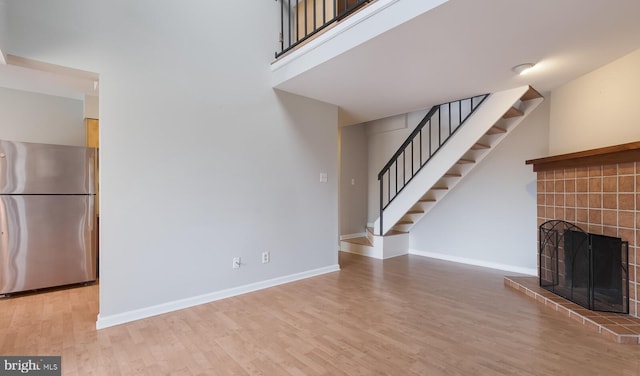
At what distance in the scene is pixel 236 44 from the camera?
317cm

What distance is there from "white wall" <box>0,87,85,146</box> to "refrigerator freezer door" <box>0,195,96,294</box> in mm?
1290

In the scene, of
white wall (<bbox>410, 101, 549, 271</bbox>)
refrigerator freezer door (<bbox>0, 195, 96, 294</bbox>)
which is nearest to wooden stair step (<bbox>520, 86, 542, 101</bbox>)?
white wall (<bbox>410, 101, 549, 271</bbox>)

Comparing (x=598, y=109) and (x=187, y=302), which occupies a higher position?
(x=598, y=109)

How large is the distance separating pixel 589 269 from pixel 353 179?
3770 mm

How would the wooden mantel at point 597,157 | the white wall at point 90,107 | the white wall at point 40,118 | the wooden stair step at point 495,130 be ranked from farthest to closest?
the white wall at point 90,107 → the white wall at point 40,118 → the wooden stair step at point 495,130 → the wooden mantel at point 597,157

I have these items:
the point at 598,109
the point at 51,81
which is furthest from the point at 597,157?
the point at 51,81

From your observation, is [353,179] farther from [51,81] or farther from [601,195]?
[51,81]

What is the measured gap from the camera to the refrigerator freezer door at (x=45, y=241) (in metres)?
3.14

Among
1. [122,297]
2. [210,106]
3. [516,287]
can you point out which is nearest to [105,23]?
[210,106]

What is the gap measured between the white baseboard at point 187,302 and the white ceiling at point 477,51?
7.24 feet

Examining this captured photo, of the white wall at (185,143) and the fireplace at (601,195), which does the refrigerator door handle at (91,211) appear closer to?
the white wall at (185,143)

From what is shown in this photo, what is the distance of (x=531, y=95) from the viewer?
3.49 meters

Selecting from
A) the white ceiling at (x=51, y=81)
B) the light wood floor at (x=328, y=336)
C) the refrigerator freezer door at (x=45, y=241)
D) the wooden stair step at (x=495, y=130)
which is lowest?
the light wood floor at (x=328, y=336)

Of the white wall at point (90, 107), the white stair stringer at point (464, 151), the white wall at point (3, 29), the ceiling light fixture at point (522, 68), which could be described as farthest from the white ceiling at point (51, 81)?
the white stair stringer at point (464, 151)
